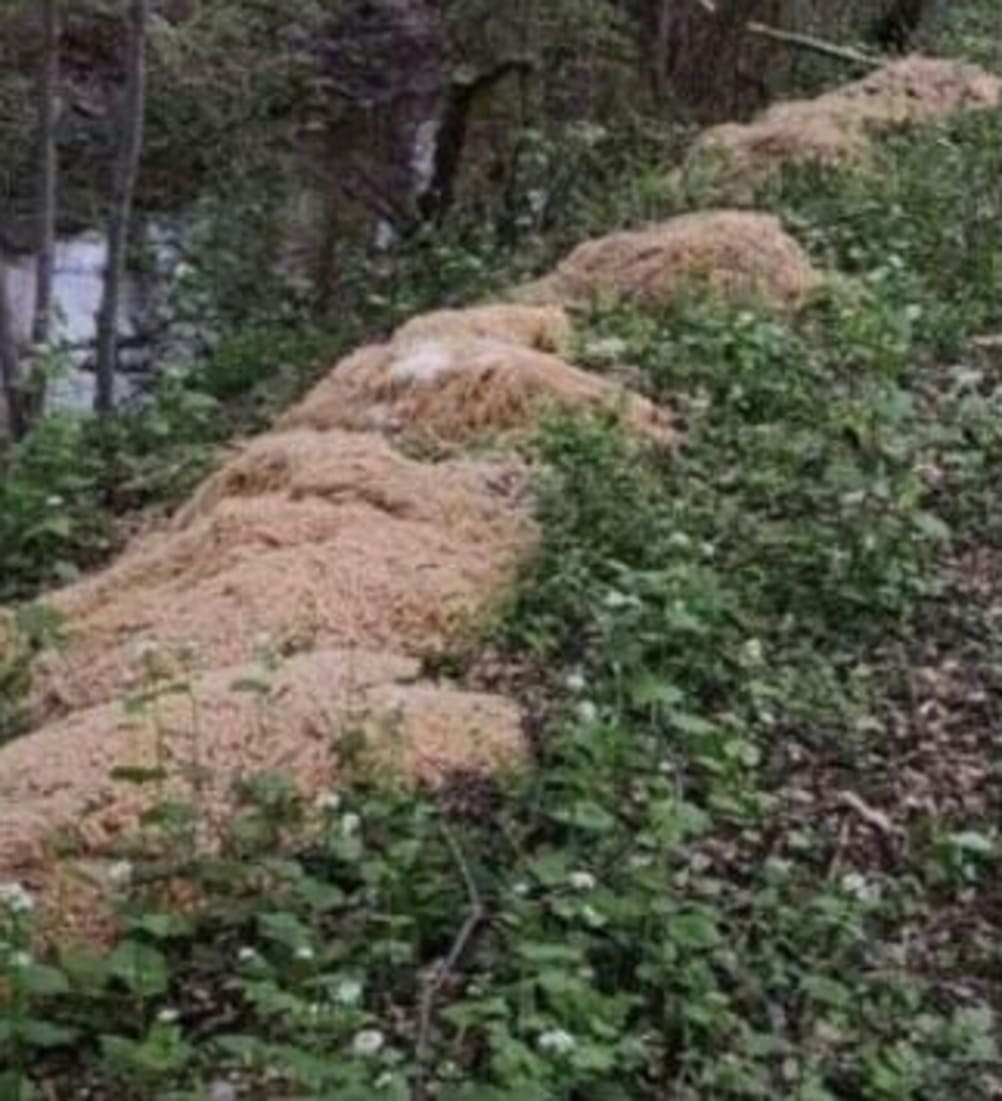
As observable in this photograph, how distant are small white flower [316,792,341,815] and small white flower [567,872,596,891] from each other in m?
0.47

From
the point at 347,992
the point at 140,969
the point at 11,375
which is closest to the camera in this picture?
the point at 347,992

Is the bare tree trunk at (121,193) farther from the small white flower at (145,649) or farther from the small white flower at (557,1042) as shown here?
the small white flower at (557,1042)

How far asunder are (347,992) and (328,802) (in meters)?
0.72

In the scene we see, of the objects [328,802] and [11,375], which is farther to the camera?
[11,375]

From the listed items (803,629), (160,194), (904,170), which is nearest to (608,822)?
(803,629)

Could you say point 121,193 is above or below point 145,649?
below

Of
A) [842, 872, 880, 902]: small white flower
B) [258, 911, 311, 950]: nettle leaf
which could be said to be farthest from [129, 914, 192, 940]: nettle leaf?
[842, 872, 880, 902]: small white flower

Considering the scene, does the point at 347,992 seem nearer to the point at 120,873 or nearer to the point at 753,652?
the point at 120,873

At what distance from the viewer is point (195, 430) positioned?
866 centimetres

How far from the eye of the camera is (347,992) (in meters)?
3.34

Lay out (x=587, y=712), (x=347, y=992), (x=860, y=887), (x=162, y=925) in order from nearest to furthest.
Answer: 1. (x=347, y=992)
2. (x=162, y=925)
3. (x=860, y=887)
4. (x=587, y=712)

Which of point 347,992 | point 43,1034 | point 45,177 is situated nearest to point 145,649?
point 43,1034

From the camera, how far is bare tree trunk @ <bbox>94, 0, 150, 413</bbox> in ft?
34.0

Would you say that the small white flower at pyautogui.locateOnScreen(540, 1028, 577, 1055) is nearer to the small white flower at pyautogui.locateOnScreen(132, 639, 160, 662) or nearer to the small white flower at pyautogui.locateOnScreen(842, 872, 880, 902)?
the small white flower at pyautogui.locateOnScreen(842, 872, 880, 902)
